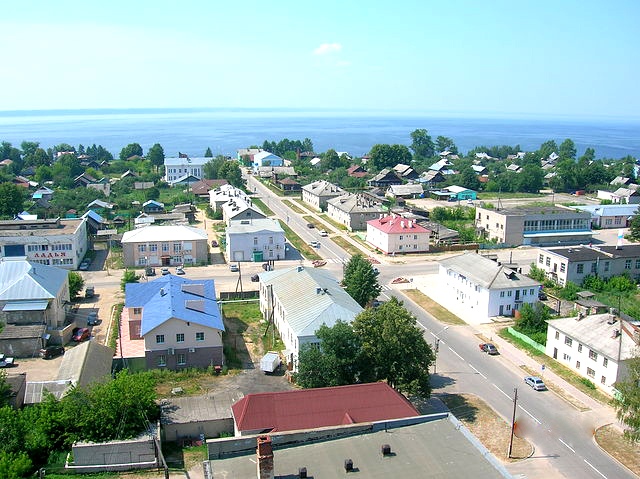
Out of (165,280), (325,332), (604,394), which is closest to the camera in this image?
(325,332)

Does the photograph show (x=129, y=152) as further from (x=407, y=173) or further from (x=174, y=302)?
(x=174, y=302)

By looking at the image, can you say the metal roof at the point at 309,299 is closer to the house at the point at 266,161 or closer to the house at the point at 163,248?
the house at the point at 163,248

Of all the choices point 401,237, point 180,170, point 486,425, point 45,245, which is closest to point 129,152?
point 180,170

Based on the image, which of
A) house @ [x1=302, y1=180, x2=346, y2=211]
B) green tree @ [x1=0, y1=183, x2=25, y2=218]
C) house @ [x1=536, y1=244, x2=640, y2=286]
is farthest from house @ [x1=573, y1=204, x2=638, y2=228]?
green tree @ [x1=0, y1=183, x2=25, y2=218]

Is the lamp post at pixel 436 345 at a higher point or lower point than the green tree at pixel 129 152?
lower

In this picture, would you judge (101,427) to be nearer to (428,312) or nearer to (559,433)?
(559,433)

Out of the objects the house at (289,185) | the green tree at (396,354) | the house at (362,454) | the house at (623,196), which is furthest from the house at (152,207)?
the house at (623,196)

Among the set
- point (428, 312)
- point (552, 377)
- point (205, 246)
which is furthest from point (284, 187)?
point (552, 377)

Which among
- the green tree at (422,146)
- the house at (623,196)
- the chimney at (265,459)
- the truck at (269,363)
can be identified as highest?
the green tree at (422,146)
